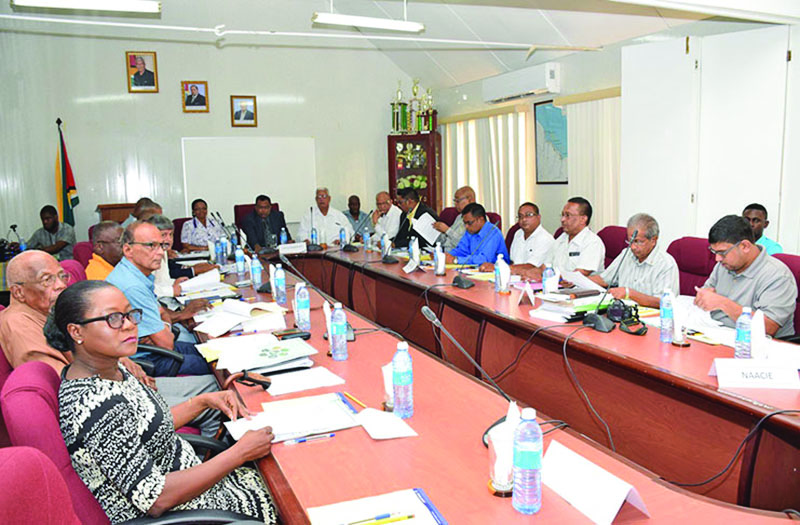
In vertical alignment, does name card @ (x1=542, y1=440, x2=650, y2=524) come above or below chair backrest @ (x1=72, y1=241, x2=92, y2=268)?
below

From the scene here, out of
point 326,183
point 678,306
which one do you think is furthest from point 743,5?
point 326,183

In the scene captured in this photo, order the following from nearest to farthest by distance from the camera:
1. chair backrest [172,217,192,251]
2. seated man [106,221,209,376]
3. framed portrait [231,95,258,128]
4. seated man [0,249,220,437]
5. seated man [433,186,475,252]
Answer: seated man [0,249,220,437]
seated man [106,221,209,376]
seated man [433,186,475,252]
chair backrest [172,217,192,251]
framed portrait [231,95,258,128]

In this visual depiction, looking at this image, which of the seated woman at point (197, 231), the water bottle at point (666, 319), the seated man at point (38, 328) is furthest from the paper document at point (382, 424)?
the seated woman at point (197, 231)

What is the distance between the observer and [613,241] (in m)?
4.16

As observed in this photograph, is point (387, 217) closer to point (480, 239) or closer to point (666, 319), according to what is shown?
point (480, 239)

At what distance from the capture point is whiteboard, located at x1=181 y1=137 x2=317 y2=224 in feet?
26.1

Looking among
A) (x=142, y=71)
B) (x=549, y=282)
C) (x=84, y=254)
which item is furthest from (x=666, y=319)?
(x=142, y=71)

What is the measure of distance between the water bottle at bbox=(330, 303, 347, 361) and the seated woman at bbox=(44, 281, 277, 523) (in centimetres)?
61

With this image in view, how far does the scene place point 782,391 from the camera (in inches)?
70.7

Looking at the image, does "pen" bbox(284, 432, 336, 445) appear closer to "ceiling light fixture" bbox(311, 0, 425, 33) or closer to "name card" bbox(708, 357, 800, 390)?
"name card" bbox(708, 357, 800, 390)

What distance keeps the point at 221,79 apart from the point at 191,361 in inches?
242

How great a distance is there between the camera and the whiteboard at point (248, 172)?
26.1 ft

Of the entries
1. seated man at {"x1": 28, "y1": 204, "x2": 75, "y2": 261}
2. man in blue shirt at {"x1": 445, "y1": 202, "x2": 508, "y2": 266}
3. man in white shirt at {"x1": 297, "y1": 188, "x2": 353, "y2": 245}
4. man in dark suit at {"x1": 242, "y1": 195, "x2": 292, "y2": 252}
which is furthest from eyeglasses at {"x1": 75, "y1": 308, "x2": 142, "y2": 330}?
seated man at {"x1": 28, "y1": 204, "x2": 75, "y2": 261}

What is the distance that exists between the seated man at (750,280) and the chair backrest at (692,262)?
68 cm
